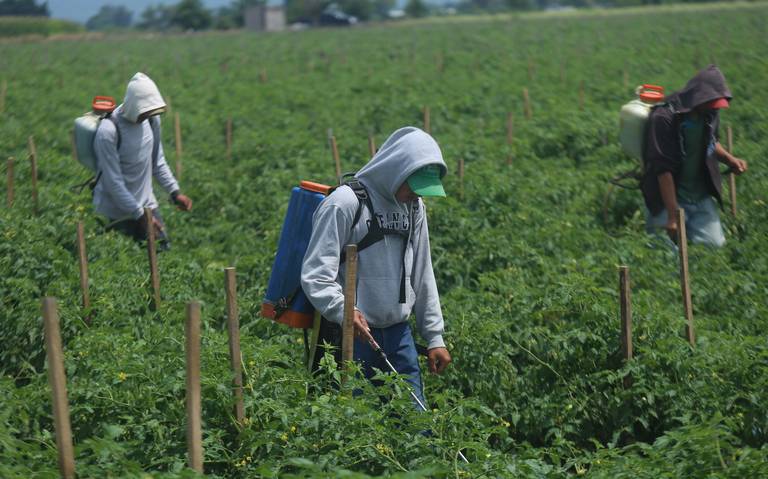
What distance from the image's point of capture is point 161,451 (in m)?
4.38

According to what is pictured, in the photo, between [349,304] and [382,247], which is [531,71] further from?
[349,304]

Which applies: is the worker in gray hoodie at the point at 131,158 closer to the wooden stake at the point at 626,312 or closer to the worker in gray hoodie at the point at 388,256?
the worker in gray hoodie at the point at 388,256

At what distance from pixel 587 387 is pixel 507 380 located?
0.49 m

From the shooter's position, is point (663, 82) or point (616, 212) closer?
point (616, 212)

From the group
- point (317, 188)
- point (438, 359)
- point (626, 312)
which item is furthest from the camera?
point (626, 312)

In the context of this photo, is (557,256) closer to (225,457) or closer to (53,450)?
(225,457)

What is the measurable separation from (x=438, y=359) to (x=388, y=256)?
69 centimetres

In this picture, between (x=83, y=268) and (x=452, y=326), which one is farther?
(x=83, y=268)

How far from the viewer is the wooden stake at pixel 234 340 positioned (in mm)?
4445

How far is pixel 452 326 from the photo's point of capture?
6172mm

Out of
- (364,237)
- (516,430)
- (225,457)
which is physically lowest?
(516,430)

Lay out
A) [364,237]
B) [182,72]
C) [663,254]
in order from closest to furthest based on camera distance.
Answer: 1. [364,237]
2. [663,254]
3. [182,72]

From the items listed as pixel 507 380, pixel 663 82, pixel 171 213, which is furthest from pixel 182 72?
pixel 507 380

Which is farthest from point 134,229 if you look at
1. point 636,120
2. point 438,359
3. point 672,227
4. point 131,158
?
point 672,227
